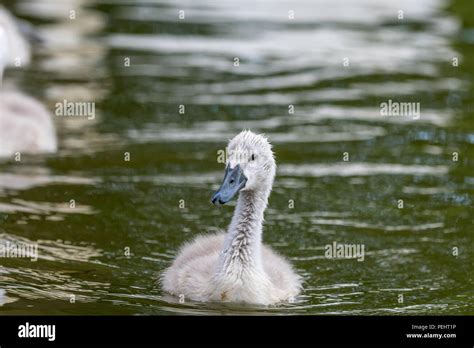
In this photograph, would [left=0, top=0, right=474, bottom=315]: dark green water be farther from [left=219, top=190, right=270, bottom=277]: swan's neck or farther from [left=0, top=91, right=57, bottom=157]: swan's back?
[left=219, top=190, right=270, bottom=277]: swan's neck

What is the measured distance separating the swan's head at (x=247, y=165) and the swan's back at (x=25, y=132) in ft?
15.6

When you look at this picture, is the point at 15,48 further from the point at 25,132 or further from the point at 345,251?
the point at 345,251

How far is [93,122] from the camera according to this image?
15492 millimetres

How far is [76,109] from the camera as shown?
Answer: 53.1 ft

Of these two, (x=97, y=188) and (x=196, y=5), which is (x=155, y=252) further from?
(x=196, y=5)

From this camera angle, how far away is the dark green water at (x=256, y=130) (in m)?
10.9

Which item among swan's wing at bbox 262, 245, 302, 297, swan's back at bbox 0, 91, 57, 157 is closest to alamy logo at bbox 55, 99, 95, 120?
swan's back at bbox 0, 91, 57, 157

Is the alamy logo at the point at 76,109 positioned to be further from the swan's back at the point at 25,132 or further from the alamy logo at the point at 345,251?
the alamy logo at the point at 345,251

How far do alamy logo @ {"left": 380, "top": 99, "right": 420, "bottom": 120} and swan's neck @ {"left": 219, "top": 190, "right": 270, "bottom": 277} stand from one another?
5853 millimetres

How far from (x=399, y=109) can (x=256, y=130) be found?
2168 millimetres

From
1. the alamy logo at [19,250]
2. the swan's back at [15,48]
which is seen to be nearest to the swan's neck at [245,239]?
the alamy logo at [19,250]

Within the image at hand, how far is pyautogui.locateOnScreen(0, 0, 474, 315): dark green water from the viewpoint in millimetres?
10883

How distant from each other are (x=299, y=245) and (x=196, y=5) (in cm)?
1103

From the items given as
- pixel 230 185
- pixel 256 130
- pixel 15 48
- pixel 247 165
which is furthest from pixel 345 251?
pixel 15 48
